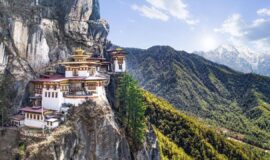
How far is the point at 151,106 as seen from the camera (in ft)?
364

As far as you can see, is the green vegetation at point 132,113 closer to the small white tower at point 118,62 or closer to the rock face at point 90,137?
the rock face at point 90,137

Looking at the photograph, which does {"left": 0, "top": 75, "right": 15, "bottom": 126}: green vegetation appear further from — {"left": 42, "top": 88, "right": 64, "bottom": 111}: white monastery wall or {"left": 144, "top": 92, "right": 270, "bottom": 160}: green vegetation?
{"left": 144, "top": 92, "right": 270, "bottom": 160}: green vegetation

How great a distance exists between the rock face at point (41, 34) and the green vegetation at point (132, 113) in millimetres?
16402

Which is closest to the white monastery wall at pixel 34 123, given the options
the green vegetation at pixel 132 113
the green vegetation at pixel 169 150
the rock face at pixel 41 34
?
the rock face at pixel 41 34

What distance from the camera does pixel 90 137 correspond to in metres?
62.2

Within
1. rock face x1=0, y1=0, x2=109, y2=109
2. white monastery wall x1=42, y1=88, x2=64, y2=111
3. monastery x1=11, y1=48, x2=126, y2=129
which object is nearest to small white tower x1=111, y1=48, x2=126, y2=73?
rock face x1=0, y1=0, x2=109, y2=109

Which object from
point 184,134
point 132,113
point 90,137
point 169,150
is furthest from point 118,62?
point 184,134

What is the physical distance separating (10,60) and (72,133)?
65.0 feet

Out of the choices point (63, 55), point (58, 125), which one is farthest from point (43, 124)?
point (63, 55)

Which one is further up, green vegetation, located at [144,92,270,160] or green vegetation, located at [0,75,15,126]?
green vegetation, located at [0,75,15,126]

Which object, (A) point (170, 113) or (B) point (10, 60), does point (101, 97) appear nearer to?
(B) point (10, 60)

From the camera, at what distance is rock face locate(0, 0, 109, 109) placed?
217 ft

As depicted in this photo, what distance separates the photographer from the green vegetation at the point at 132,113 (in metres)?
71.4

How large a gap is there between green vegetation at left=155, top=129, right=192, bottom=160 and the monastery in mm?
32157
